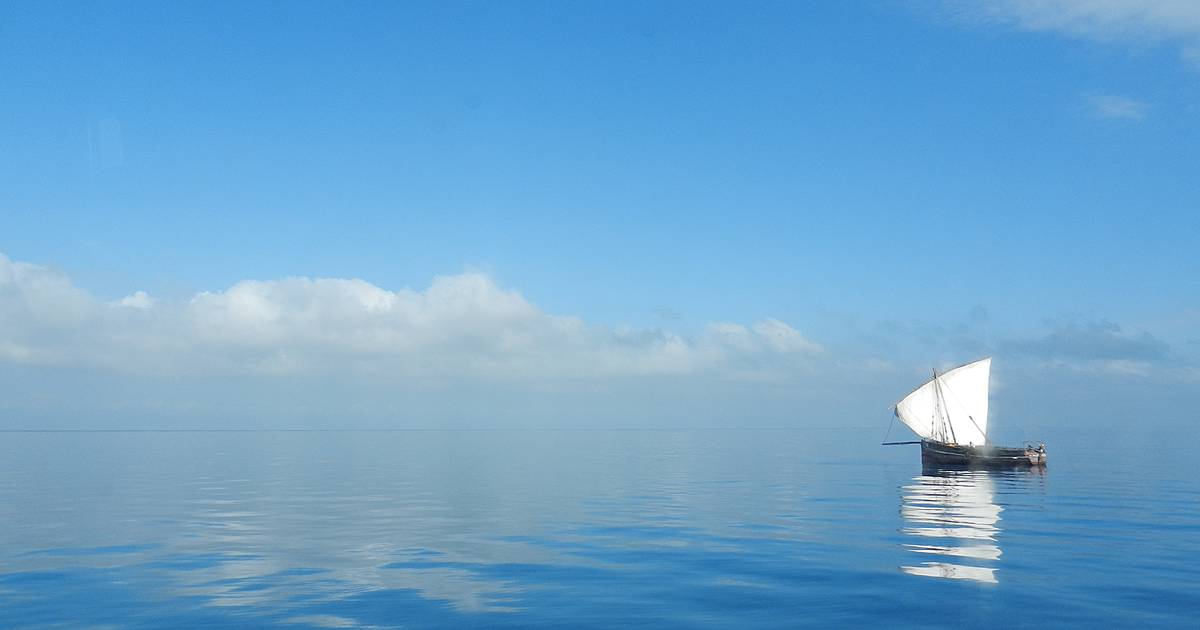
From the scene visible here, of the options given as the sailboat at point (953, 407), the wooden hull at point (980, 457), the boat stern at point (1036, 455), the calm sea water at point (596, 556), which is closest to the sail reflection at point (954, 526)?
the calm sea water at point (596, 556)

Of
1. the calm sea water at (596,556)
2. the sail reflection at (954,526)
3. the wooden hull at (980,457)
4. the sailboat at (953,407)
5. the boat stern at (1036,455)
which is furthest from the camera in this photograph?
the sailboat at (953,407)

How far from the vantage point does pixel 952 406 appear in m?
115

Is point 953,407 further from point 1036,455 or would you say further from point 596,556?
point 596,556

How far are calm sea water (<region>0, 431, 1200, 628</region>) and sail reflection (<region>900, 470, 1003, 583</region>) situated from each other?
0.24 metres

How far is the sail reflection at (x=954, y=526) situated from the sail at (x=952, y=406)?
30381 millimetres

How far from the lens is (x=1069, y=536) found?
4378cm

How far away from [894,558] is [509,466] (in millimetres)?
77898

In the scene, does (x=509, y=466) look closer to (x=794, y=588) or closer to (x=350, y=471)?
(x=350, y=471)

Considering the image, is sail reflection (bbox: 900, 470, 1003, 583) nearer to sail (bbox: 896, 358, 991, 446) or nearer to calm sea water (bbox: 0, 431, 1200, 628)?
calm sea water (bbox: 0, 431, 1200, 628)

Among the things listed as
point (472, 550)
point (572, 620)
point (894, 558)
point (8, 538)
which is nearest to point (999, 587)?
point (894, 558)

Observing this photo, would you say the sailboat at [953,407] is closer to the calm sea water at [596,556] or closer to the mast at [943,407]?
the mast at [943,407]

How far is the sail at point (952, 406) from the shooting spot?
11444 centimetres

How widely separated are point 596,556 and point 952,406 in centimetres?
9134

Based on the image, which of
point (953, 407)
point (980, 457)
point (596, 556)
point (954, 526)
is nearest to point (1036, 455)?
point (980, 457)
